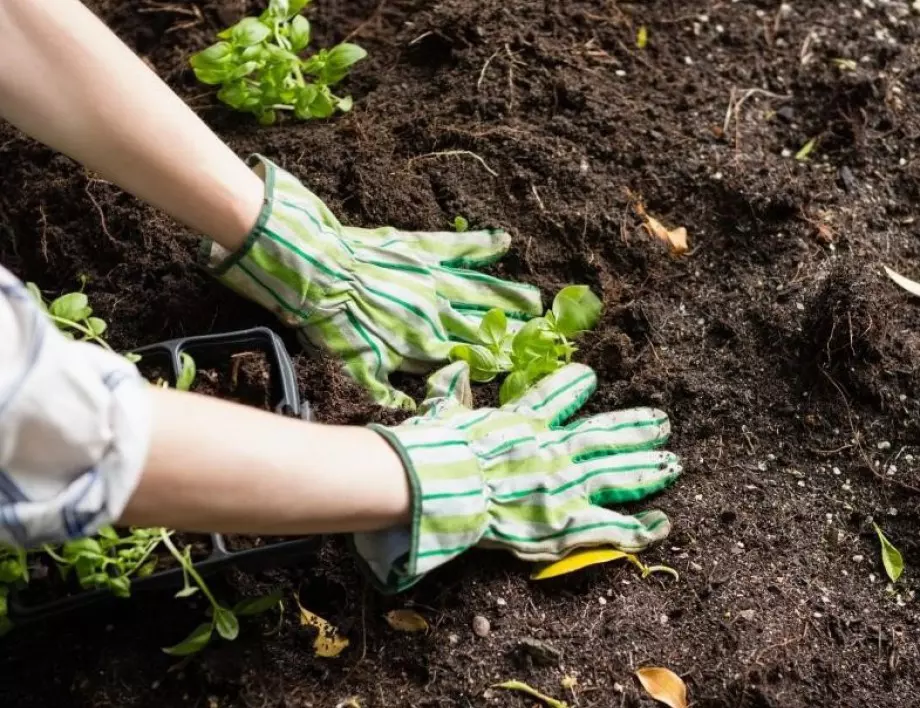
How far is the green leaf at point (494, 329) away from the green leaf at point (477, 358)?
2 cm

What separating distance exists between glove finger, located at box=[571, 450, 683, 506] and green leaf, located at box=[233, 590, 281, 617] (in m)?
0.45

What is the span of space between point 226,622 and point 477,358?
1.85 ft

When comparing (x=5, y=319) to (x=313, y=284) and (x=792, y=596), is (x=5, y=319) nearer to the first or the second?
(x=313, y=284)

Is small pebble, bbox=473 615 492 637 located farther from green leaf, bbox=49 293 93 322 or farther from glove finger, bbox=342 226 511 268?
green leaf, bbox=49 293 93 322

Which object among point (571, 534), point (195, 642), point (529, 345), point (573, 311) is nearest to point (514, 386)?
point (529, 345)

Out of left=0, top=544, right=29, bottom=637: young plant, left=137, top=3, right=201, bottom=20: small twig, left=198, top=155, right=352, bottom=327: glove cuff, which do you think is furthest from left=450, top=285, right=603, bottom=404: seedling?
left=137, top=3, right=201, bottom=20: small twig

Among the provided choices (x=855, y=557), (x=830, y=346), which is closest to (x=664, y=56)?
(x=830, y=346)

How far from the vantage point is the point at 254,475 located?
1.00m

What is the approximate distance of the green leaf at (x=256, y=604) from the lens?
1295 millimetres

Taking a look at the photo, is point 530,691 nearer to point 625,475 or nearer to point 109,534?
point 625,475

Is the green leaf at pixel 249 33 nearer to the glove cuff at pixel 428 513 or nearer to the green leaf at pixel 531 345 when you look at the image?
the green leaf at pixel 531 345

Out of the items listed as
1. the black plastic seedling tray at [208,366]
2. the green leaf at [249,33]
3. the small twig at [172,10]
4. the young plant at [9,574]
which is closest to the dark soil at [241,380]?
the black plastic seedling tray at [208,366]

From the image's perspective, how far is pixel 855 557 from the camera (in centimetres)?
145

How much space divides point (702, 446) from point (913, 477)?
0.32 m
